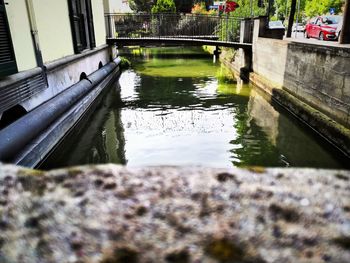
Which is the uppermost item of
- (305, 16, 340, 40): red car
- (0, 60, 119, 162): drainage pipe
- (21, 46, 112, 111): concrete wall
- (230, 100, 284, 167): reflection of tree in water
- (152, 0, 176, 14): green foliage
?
(152, 0, 176, 14): green foliage

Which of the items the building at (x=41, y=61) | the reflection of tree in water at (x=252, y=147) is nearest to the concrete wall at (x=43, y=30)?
the building at (x=41, y=61)

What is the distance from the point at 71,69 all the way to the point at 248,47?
7830mm

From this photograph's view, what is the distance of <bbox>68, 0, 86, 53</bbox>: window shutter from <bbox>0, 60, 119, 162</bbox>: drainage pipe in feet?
7.30

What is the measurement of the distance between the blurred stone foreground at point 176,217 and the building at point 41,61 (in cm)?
381

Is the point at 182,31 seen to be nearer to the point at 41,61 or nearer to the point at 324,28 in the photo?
the point at 324,28

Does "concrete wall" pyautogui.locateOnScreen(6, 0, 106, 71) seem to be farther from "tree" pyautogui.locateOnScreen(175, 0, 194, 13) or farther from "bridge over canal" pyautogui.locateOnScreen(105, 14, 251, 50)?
"tree" pyautogui.locateOnScreen(175, 0, 194, 13)

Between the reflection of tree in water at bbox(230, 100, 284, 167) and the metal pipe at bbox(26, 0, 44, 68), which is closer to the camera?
the reflection of tree in water at bbox(230, 100, 284, 167)

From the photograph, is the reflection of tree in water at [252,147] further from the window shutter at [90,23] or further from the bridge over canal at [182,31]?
the window shutter at [90,23]

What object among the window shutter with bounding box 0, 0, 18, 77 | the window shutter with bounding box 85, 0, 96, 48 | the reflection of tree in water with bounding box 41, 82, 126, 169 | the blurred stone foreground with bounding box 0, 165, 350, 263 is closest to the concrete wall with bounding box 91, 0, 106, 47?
the window shutter with bounding box 85, 0, 96, 48

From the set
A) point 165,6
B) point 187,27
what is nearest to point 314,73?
point 187,27

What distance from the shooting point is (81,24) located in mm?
11438

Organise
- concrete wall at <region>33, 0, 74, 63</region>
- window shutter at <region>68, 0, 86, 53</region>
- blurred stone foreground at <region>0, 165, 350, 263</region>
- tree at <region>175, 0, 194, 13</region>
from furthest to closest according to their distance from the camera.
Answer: tree at <region>175, 0, 194, 13</region> < window shutter at <region>68, 0, 86, 53</region> < concrete wall at <region>33, 0, 74, 63</region> < blurred stone foreground at <region>0, 165, 350, 263</region>

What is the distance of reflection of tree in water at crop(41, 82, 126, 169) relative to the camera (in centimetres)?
568

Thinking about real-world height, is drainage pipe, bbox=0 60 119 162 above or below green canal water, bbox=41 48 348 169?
above
